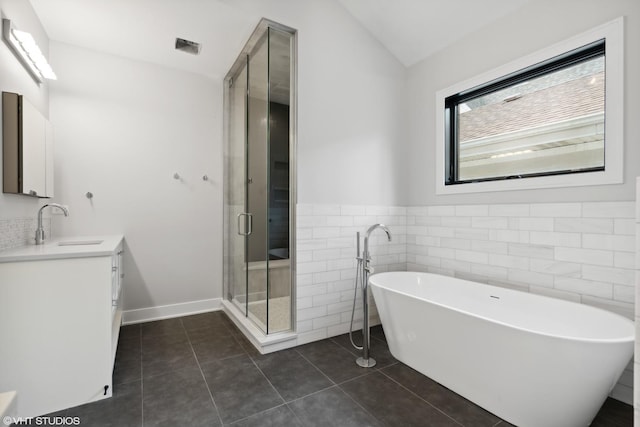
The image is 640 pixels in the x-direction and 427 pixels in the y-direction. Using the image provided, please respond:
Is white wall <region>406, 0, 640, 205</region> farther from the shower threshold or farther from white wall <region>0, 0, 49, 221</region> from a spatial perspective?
white wall <region>0, 0, 49, 221</region>

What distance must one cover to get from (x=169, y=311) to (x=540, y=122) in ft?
12.7

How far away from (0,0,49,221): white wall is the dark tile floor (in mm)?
1185

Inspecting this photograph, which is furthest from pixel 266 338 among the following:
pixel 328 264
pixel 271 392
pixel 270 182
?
pixel 270 182

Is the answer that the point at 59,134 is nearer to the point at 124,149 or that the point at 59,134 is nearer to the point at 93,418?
the point at 124,149

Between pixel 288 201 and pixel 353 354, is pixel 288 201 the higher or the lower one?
the higher one

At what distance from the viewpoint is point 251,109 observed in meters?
2.86

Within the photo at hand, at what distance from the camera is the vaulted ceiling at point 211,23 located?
2340 millimetres

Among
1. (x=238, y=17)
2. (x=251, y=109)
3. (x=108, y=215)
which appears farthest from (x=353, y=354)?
(x=238, y=17)

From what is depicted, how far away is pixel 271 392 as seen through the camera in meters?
1.89

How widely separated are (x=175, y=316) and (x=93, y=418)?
63.8 inches

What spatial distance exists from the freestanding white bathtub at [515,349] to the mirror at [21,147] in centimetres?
246

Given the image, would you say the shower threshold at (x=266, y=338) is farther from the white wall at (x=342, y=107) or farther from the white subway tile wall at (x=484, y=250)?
the white wall at (x=342, y=107)

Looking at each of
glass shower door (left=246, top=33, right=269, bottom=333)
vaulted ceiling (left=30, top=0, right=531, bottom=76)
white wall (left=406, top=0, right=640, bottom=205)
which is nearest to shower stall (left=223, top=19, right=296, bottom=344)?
glass shower door (left=246, top=33, right=269, bottom=333)
